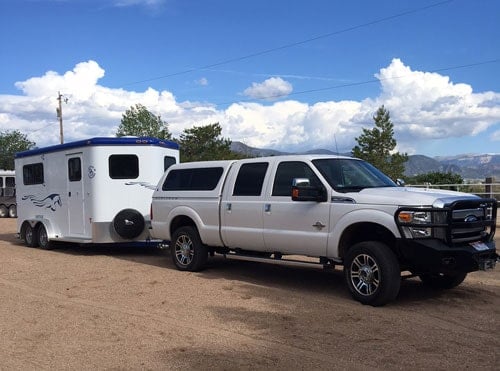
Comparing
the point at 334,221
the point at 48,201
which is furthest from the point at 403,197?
the point at 48,201

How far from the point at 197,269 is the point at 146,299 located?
2.17 metres

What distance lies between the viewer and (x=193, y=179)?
10016 mm

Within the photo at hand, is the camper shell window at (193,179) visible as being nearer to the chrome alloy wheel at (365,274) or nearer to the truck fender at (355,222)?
the truck fender at (355,222)

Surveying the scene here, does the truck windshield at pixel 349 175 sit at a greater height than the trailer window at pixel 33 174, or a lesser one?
lesser

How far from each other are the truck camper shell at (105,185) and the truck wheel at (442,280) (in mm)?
6418

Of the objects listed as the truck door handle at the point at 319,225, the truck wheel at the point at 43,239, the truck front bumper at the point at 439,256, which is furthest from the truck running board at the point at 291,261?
the truck wheel at the point at 43,239

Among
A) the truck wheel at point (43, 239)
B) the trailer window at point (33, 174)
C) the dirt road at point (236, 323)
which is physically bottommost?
the dirt road at point (236, 323)

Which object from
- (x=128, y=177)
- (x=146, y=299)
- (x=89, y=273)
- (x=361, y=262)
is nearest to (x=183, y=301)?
(x=146, y=299)

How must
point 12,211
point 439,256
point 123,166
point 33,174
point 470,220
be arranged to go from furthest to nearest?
point 12,211 < point 33,174 < point 123,166 < point 470,220 < point 439,256

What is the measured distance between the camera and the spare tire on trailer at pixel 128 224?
A: 12.3m

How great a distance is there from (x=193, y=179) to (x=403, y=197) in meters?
Result: 4.21

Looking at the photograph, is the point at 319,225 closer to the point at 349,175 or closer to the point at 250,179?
the point at 349,175

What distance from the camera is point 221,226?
364 inches

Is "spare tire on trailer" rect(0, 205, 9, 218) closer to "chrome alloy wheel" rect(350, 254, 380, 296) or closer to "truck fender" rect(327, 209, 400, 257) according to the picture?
"truck fender" rect(327, 209, 400, 257)
